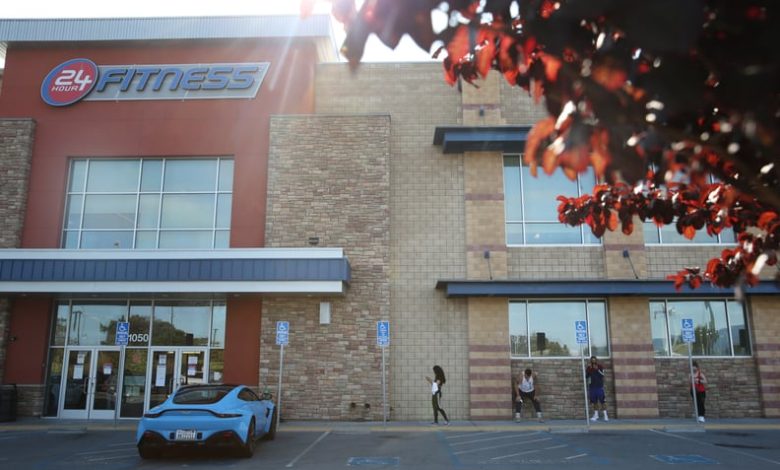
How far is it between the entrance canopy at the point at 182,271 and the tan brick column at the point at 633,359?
356 inches

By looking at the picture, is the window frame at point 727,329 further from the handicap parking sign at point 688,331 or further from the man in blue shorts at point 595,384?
the man in blue shorts at point 595,384

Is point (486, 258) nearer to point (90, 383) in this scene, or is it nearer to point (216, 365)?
point (216, 365)

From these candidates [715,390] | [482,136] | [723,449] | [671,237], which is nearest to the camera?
[723,449]

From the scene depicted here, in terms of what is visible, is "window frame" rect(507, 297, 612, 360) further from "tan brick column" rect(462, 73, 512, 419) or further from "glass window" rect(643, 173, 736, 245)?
"glass window" rect(643, 173, 736, 245)

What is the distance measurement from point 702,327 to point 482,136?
9620mm

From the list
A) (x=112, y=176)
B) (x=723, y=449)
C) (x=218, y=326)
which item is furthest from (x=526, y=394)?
(x=112, y=176)

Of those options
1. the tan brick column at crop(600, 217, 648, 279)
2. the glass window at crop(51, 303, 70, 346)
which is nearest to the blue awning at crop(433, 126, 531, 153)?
the tan brick column at crop(600, 217, 648, 279)

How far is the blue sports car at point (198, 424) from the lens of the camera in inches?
466

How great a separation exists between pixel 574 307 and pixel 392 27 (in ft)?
63.8

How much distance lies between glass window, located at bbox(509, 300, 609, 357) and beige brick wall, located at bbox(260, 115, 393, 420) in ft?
14.1

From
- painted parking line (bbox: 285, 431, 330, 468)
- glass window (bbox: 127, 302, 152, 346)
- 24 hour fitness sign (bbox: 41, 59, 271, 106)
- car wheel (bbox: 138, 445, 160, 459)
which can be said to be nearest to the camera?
painted parking line (bbox: 285, 431, 330, 468)

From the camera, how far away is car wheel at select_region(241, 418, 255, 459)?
12406 millimetres

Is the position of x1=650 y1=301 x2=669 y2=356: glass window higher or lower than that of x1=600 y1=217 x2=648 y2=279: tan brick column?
lower

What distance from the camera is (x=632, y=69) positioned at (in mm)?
2625
